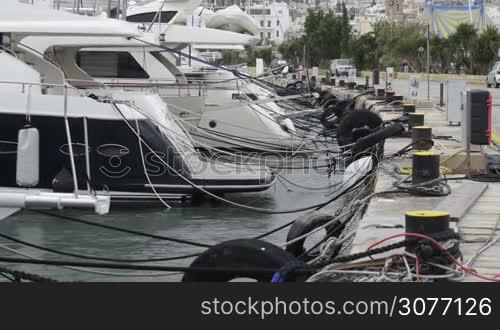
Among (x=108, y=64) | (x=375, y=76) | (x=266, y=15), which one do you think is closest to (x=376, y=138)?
(x=108, y=64)

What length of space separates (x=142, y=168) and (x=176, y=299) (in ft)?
31.4

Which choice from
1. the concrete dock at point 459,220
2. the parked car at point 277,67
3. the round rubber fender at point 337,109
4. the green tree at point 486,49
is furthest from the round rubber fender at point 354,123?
the green tree at point 486,49

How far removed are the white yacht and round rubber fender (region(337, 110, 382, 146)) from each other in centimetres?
510

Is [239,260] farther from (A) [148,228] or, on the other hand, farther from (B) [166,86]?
(B) [166,86]

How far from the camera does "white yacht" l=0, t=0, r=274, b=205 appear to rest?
52.3 feet

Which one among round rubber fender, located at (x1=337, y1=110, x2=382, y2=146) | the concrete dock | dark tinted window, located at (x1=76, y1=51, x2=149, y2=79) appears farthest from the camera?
dark tinted window, located at (x1=76, y1=51, x2=149, y2=79)

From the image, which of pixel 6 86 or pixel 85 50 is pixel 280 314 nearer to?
pixel 6 86

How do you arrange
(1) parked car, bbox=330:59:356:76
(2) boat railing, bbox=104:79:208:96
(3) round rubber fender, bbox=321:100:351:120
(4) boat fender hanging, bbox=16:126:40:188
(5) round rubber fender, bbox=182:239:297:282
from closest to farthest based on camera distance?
1. (5) round rubber fender, bbox=182:239:297:282
2. (4) boat fender hanging, bbox=16:126:40:188
3. (2) boat railing, bbox=104:79:208:96
4. (3) round rubber fender, bbox=321:100:351:120
5. (1) parked car, bbox=330:59:356:76

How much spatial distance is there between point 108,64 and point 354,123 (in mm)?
5344

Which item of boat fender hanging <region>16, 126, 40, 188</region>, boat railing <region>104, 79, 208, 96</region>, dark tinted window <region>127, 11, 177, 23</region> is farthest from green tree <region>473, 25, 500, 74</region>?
boat fender hanging <region>16, 126, 40, 188</region>

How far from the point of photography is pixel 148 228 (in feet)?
52.2

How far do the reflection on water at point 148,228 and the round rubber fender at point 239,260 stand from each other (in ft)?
10.5

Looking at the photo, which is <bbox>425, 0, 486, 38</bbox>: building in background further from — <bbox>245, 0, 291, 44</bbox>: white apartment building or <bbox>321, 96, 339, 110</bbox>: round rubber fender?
<bbox>321, 96, 339, 110</bbox>: round rubber fender

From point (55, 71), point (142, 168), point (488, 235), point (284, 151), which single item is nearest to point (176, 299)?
point (488, 235)
